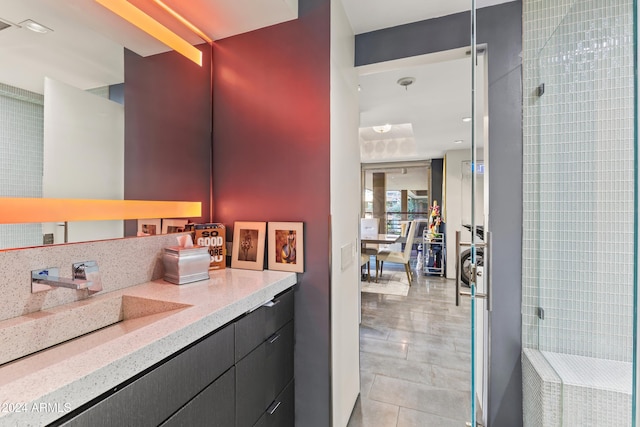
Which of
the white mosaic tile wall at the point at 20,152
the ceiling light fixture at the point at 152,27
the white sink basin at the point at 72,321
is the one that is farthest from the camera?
the ceiling light fixture at the point at 152,27

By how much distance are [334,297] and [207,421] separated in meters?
0.81

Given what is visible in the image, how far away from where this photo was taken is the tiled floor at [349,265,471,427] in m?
1.91

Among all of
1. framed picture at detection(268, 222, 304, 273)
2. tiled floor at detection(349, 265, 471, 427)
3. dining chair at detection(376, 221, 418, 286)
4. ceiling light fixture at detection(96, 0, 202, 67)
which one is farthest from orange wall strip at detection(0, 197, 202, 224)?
dining chair at detection(376, 221, 418, 286)

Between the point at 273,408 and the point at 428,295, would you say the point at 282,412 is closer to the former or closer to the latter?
the point at 273,408

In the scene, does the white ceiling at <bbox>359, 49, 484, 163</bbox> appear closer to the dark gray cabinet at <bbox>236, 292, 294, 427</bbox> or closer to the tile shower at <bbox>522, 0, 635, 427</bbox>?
the tile shower at <bbox>522, 0, 635, 427</bbox>

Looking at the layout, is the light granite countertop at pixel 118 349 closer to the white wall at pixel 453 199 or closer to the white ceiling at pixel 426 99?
the white ceiling at pixel 426 99

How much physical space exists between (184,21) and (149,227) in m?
1.17

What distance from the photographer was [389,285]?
490cm

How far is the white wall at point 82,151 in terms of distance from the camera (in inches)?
42.3

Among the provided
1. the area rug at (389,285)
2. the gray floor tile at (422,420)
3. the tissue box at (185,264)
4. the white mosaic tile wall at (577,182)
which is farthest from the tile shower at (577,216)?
the area rug at (389,285)

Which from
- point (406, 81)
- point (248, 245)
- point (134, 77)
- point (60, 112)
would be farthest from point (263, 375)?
point (406, 81)

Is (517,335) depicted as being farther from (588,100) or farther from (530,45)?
(530,45)

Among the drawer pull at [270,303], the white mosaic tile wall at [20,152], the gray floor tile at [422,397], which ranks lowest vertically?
the gray floor tile at [422,397]

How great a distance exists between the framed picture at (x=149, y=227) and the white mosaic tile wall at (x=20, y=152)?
0.40 meters
